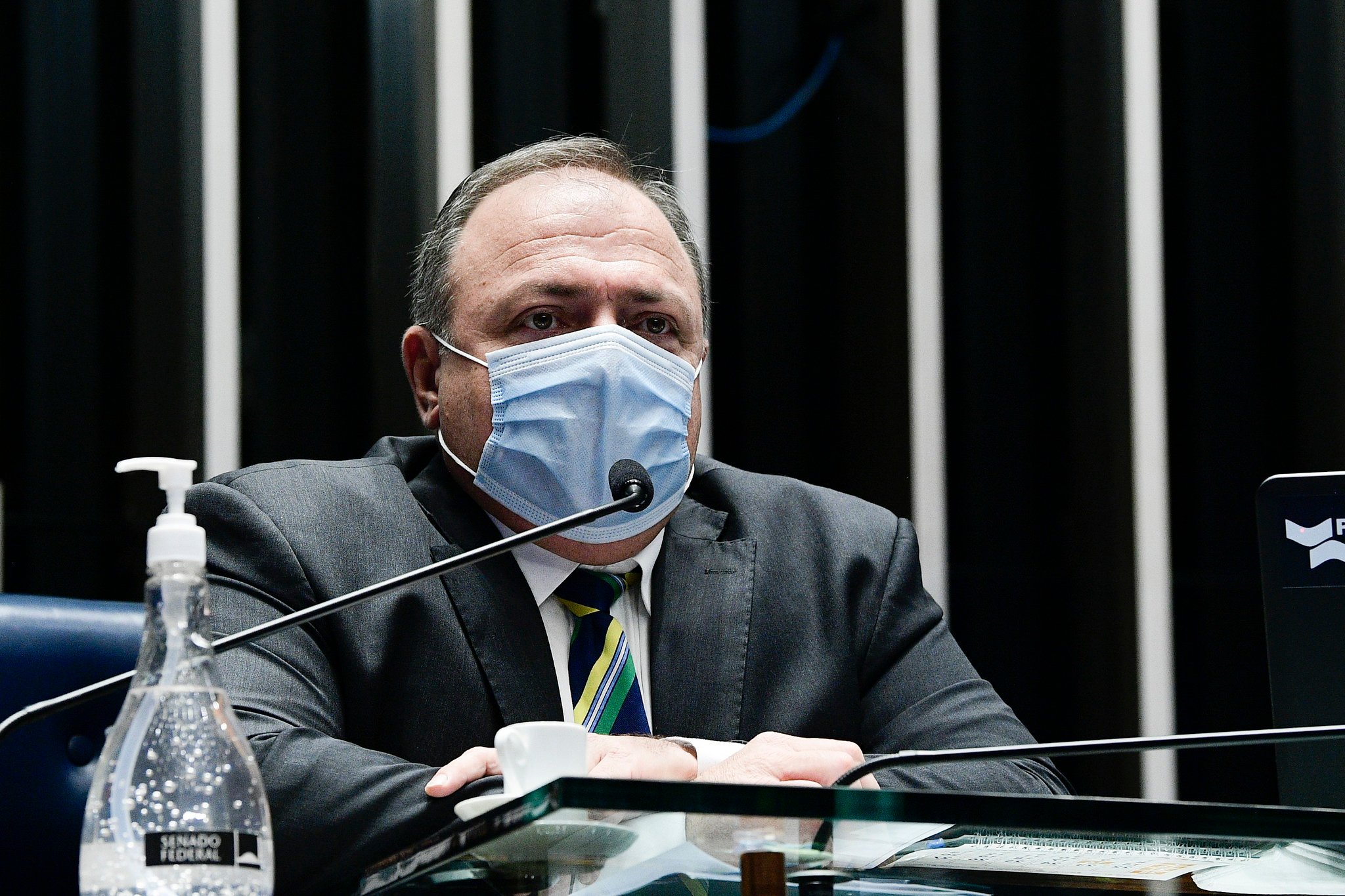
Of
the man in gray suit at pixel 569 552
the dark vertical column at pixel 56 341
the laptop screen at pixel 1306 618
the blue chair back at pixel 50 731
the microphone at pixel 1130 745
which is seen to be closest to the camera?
the microphone at pixel 1130 745

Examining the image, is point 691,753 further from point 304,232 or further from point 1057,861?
point 304,232

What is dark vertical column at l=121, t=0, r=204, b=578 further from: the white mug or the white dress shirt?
the white mug

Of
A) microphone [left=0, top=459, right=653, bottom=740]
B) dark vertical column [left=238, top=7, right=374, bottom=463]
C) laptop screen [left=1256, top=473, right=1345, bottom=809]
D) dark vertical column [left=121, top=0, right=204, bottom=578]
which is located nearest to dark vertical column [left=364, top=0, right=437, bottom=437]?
dark vertical column [left=238, top=7, right=374, bottom=463]

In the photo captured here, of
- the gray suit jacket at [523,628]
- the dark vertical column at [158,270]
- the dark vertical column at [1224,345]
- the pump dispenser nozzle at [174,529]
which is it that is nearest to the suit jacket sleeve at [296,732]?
the gray suit jacket at [523,628]

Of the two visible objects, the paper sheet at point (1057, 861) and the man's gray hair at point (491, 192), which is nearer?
the paper sheet at point (1057, 861)

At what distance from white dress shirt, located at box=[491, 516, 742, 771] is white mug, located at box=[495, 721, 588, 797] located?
2.56 ft

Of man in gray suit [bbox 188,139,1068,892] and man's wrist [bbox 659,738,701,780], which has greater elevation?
man in gray suit [bbox 188,139,1068,892]

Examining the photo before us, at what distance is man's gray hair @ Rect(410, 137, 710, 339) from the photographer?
5.78ft

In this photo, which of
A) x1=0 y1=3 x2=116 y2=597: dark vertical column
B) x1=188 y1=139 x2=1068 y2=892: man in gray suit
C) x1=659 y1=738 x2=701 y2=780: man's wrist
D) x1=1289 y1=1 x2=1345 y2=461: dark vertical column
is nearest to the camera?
x1=659 y1=738 x2=701 y2=780: man's wrist

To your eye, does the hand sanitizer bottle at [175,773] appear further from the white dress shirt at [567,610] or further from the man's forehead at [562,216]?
the man's forehead at [562,216]

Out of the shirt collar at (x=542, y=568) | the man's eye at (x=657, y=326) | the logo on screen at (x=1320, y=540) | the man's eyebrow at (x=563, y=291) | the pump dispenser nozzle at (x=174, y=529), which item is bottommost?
the shirt collar at (x=542, y=568)

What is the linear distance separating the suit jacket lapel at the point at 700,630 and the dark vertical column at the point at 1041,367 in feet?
2.96

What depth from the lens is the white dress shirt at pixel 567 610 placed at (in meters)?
1.58

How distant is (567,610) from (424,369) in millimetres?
350
